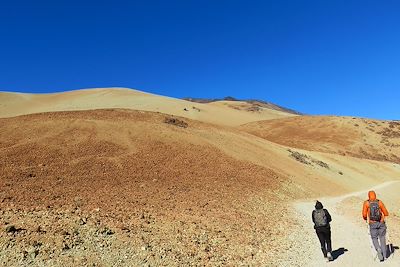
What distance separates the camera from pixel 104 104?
85.9 metres

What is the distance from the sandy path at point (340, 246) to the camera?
12.4m

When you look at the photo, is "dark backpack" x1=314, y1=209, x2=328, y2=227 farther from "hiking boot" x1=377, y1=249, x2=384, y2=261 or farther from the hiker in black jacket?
"hiking boot" x1=377, y1=249, x2=384, y2=261

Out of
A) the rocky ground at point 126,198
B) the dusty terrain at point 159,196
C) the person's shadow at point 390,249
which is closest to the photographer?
the rocky ground at point 126,198

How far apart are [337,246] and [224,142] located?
1955 cm

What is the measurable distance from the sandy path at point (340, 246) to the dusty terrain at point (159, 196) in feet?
0.20

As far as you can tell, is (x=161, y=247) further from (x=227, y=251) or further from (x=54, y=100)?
(x=54, y=100)

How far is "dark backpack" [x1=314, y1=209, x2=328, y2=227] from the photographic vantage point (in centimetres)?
1269

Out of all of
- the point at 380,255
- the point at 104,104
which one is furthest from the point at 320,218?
the point at 104,104

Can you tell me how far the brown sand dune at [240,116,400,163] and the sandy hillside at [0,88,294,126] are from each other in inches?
515

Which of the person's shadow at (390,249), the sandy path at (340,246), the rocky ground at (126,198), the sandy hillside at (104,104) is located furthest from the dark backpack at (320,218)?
the sandy hillside at (104,104)

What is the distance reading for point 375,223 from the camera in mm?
12070

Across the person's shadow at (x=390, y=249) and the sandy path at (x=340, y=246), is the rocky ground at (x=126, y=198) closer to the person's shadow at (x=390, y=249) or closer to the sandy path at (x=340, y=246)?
the sandy path at (x=340, y=246)

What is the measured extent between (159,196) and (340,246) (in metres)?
7.63

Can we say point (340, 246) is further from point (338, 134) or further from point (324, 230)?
point (338, 134)
